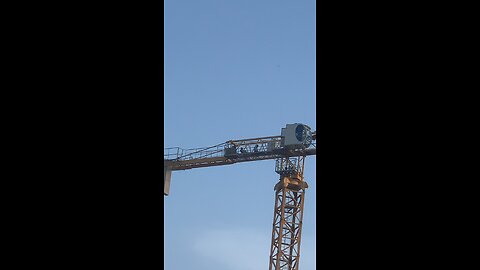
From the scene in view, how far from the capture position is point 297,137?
43750mm

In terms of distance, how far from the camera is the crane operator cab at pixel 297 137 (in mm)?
43719

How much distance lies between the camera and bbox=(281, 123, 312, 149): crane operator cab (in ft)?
143
